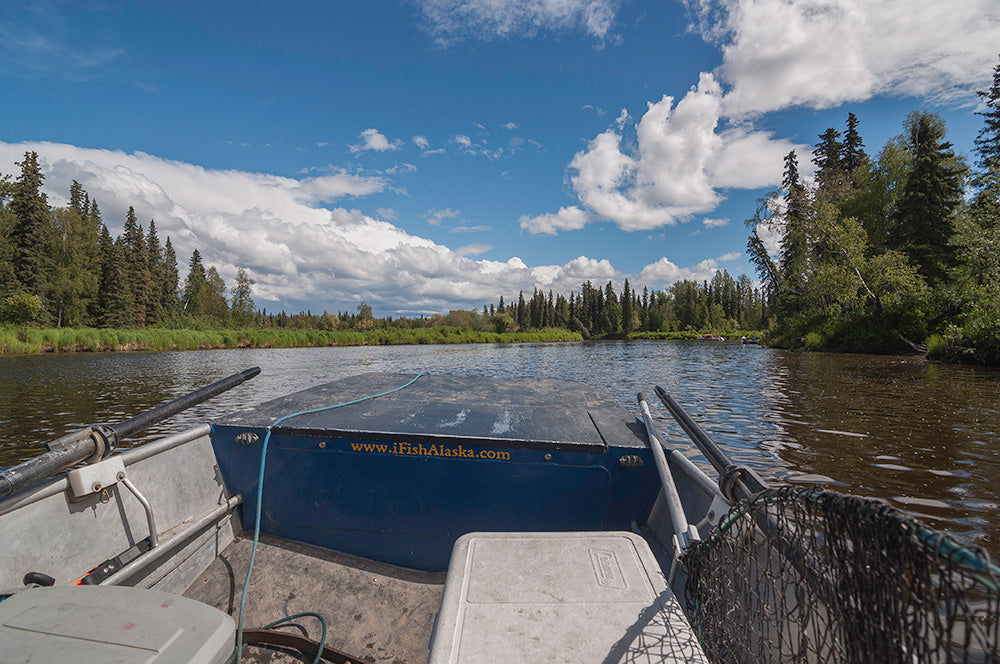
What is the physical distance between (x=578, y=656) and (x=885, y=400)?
38.3 ft

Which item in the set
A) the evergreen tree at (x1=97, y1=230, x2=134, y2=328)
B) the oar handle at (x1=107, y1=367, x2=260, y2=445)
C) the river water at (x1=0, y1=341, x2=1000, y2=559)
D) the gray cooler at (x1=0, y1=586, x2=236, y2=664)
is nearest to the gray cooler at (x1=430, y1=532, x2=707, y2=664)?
the gray cooler at (x1=0, y1=586, x2=236, y2=664)

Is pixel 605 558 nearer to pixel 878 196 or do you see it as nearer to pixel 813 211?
pixel 813 211

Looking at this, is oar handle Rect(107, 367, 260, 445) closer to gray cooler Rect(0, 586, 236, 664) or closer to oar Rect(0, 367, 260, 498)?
oar Rect(0, 367, 260, 498)

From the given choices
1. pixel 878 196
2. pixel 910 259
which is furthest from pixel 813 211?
pixel 878 196

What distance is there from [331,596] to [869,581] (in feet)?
9.12

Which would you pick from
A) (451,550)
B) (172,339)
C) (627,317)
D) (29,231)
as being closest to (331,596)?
(451,550)

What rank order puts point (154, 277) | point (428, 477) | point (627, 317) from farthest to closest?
1. point (627, 317)
2. point (154, 277)
3. point (428, 477)

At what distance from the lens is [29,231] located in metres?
Answer: 38.0

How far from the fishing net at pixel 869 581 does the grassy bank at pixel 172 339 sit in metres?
40.8

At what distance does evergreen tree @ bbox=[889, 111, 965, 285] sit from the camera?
26812 millimetres

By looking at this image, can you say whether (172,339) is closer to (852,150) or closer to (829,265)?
(829,265)

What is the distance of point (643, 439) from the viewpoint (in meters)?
2.88

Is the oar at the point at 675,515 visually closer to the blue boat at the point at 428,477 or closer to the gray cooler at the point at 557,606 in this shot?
the blue boat at the point at 428,477

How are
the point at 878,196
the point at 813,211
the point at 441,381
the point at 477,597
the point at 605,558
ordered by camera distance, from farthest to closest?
the point at 878,196 < the point at 813,211 < the point at 441,381 < the point at 605,558 < the point at 477,597
